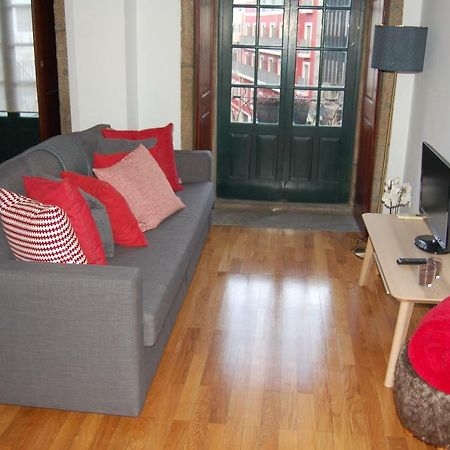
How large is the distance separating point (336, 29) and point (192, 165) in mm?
1839

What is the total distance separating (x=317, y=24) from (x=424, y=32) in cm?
153

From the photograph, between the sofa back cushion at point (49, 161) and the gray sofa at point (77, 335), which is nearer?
the gray sofa at point (77, 335)

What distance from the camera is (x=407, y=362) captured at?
8.16 feet

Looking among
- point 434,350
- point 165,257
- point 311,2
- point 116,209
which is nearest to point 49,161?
point 116,209

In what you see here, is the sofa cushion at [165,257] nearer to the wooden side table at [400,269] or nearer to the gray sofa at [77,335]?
the gray sofa at [77,335]

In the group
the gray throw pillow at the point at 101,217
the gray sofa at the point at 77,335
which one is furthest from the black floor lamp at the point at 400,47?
the gray sofa at the point at 77,335

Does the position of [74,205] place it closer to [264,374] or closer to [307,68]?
[264,374]

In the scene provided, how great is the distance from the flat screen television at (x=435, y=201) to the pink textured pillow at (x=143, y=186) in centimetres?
148

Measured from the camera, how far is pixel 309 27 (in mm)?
5461

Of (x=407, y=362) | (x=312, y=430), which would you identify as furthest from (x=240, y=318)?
(x=407, y=362)

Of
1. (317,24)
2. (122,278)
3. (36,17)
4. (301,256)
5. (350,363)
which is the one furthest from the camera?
(36,17)

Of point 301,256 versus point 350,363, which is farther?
point 301,256

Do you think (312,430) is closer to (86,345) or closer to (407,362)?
(407,362)

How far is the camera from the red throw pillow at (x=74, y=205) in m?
2.76
